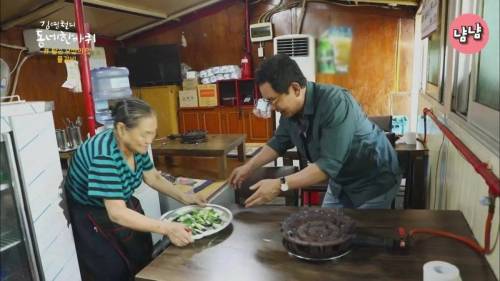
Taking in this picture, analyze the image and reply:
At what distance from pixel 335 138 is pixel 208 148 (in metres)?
1.67

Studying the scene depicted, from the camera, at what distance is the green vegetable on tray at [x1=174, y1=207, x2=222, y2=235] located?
1274mm

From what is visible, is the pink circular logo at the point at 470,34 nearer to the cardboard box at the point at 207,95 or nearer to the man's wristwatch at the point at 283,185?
the man's wristwatch at the point at 283,185

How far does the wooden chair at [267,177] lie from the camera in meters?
2.15

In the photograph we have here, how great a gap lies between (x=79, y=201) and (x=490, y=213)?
4.68 ft

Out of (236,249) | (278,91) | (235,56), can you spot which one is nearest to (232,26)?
(235,56)

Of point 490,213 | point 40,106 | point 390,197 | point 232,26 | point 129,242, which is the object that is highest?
point 232,26

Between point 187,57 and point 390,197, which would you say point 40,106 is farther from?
point 187,57

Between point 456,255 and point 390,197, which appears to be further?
point 390,197

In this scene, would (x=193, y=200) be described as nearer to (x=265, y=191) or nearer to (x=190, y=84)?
(x=265, y=191)

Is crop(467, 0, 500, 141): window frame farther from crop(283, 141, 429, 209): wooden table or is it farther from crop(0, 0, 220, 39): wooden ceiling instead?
crop(0, 0, 220, 39): wooden ceiling

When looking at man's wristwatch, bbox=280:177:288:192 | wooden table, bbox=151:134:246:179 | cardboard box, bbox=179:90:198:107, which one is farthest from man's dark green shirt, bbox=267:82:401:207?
cardboard box, bbox=179:90:198:107

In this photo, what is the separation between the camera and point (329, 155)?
4.23 feet

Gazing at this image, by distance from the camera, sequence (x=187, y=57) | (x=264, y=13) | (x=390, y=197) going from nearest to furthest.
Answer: (x=390, y=197) < (x=264, y=13) < (x=187, y=57)

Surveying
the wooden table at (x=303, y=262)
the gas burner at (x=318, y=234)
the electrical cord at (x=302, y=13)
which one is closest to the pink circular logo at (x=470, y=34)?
the wooden table at (x=303, y=262)
